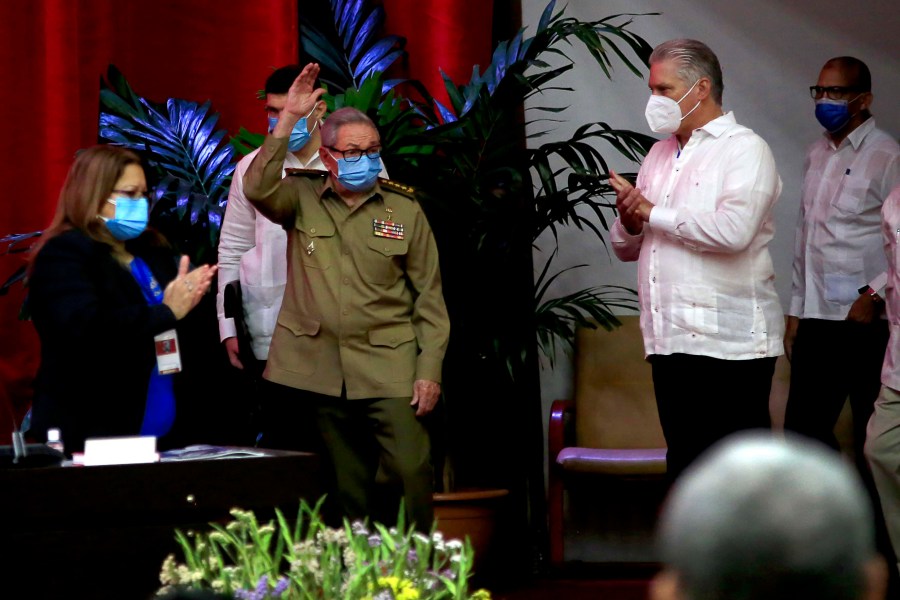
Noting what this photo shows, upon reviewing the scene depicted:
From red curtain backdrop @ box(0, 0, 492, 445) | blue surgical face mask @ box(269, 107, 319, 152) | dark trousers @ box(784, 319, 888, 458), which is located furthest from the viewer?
red curtain backdrop @ box(0, 0, 492, 445)

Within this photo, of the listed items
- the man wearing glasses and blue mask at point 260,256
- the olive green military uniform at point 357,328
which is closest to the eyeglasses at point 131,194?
the olive green military uniform at point 357,328

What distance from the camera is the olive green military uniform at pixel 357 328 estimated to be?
12.3ft

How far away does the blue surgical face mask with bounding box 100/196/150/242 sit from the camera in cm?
310

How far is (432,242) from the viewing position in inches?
155

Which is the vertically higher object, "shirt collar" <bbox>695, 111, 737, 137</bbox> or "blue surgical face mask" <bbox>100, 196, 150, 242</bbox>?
"shirt collar" <bbox>695, 111, 737, 137</bbox>

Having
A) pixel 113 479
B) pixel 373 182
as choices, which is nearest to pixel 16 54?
pixel 373 182

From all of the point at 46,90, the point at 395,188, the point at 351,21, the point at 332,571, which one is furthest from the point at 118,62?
the point at 332,571

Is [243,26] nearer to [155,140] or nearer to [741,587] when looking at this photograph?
[155,140]

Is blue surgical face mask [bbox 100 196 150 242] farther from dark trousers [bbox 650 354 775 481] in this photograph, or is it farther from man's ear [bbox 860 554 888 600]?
man's ear [bbox 860 554 888 600]

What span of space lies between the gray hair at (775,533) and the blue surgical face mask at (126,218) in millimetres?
2373

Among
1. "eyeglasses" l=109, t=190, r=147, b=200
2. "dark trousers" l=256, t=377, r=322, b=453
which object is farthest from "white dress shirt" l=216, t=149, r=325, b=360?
"eyeglasses" l=109, t=190, r=147, b=200

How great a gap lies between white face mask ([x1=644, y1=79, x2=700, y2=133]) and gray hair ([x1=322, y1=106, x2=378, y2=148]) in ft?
2.63

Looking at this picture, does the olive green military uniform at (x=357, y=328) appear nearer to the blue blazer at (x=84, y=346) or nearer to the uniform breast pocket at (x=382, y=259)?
the uniform breast pocket at (x=382, y=259)

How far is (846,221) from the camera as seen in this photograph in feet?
14.5
